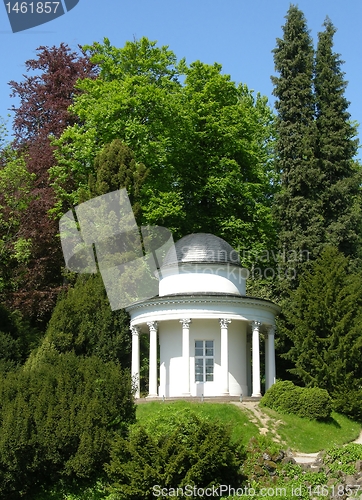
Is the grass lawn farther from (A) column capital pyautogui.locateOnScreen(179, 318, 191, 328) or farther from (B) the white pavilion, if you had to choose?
(A) column capital pyautogui.locateOnScreen(179, 318, 191, 328)

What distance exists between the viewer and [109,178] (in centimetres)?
3700

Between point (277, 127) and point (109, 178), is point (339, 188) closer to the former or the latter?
point (277, 127)

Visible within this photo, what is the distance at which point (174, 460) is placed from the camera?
65.3 feet

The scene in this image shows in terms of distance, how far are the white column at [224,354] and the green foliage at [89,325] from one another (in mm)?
5083

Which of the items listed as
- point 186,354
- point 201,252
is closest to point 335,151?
point 201,252

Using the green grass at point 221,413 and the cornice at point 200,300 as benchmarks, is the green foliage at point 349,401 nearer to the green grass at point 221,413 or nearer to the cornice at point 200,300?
the green grass at point 221,413

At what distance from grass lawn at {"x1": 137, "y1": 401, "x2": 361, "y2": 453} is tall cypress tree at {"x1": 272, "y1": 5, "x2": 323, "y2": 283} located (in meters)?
11.1

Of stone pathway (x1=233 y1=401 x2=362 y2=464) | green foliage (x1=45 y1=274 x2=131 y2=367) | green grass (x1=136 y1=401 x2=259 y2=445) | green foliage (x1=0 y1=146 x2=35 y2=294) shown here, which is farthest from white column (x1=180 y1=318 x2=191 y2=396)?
green foliage (x1=0 y1=146 x2=35 y2=294)

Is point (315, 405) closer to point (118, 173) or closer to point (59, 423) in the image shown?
point (59, 423)

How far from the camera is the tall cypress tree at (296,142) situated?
3928 cm

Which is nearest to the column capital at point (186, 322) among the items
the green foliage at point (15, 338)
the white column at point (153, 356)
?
the white column at point (153, 356)

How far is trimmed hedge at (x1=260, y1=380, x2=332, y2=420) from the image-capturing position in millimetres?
29594

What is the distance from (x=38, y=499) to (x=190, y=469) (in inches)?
228

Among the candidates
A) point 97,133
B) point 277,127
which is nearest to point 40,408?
point 97,133
